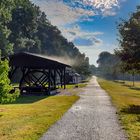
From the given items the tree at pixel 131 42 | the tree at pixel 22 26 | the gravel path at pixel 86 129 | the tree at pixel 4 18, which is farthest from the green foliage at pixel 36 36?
the gravel path at pixel 86 129

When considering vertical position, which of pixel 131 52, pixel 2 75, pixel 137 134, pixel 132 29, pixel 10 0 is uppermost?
pixel 10 0

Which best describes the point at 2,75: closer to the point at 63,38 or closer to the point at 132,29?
the point at 132,29

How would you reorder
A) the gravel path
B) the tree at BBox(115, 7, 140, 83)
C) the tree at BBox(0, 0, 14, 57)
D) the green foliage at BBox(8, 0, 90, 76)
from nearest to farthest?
1. the gravel path
2. the tree at BBox(115, 7, 140, 83)
3. the tree at BBox(0, 0, 14, 57)
4. the green foliage at BBox(8, 0, 90, 76)

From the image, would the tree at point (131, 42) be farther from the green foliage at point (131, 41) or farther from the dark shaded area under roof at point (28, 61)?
the dark shaded area under roof at point (28, 61)

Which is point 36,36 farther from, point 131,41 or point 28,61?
point 131,41

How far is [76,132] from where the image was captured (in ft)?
45.2

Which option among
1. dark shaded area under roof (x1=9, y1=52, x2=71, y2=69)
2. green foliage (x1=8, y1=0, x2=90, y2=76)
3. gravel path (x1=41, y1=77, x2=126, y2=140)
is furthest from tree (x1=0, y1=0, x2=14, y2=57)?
gravel path (x1=41, y1=77, x2=126, y2=140)

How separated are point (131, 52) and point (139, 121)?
48.6ft

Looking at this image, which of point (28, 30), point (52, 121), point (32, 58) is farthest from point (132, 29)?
point (28, 30)

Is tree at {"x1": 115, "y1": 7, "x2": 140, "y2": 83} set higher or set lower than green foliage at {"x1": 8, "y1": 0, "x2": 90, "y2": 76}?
lower

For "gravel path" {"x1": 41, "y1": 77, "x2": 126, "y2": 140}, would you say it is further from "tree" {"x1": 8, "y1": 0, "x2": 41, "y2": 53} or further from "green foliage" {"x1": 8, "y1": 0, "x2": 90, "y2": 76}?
"tree" {"x1": 8, "y1": 0, "x2": 41, "y2": 53}

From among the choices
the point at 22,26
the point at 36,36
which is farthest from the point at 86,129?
the point at 36,36

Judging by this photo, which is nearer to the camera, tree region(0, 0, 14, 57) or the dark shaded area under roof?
the dark shaded area under roof

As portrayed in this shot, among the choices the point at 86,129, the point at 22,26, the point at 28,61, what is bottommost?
the point at 86,129
